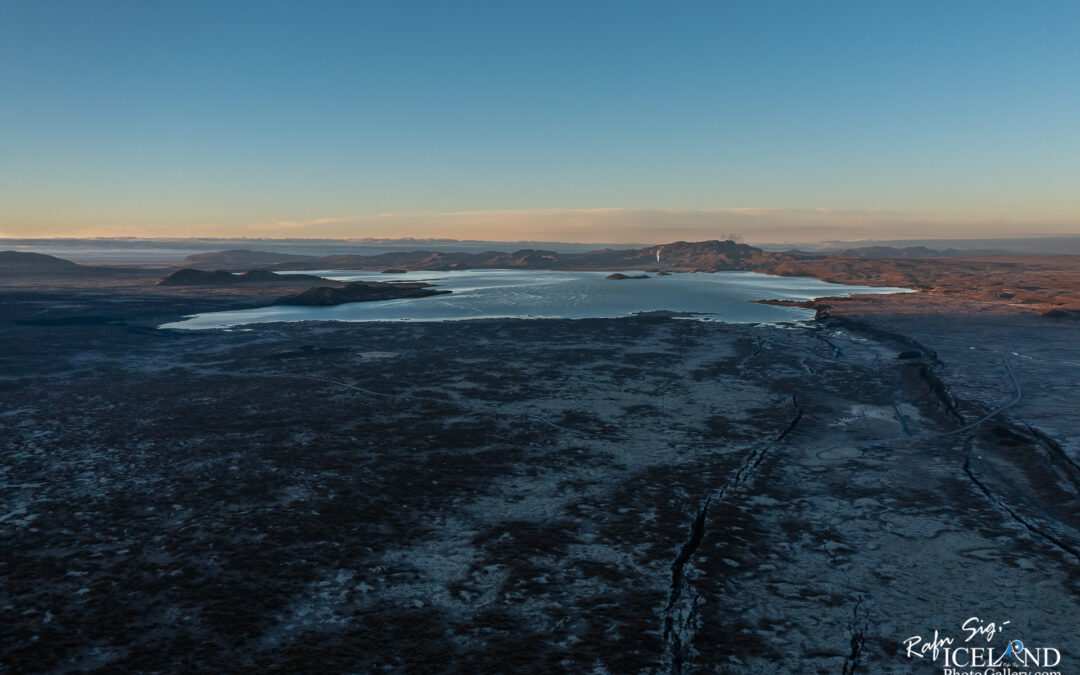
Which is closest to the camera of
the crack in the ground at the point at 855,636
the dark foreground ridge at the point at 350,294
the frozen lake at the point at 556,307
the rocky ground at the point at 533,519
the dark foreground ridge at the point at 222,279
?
the crack in the ground at the point at 855,636

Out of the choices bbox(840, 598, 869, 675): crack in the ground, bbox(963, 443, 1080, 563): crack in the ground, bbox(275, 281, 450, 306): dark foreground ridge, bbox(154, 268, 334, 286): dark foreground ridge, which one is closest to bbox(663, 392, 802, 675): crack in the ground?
bbox(840, 598, 869, 675): crack in the ground

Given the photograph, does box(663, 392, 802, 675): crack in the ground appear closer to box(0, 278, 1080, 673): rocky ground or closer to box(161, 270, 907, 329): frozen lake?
box(0, 278, 1080, 673): rocky ground

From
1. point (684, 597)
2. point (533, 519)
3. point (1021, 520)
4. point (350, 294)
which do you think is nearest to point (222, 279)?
point (350, 294)

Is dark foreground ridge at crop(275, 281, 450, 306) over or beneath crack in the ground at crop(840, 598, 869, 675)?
over

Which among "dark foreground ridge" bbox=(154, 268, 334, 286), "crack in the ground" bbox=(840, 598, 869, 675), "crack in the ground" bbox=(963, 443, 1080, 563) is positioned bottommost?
"crack in the ground" bbox=(963, 443, 1080, 563)

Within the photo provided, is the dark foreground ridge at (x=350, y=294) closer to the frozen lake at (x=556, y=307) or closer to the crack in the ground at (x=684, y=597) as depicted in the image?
the frozen lake at (x=556, y=307)

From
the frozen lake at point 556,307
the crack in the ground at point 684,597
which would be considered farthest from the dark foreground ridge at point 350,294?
the crack in the ground at point 684,597

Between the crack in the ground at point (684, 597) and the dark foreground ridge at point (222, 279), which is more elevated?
the dark foreground ridge at point (222, 279)

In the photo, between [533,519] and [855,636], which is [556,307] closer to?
[533,519]

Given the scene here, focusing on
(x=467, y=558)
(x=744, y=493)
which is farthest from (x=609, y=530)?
(x=744, y=493)
